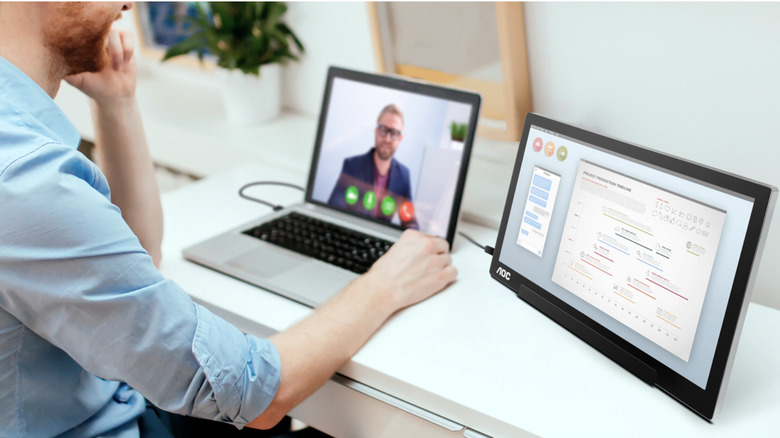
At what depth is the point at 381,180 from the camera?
4.11 ft

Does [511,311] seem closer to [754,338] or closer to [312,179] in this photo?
[754,338]

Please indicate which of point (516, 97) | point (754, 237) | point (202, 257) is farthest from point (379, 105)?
point (754, 237)

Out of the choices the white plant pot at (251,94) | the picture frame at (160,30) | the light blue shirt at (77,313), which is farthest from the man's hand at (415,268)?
the picture frame at (160,30)

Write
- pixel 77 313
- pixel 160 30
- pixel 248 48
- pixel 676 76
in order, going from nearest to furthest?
pixel 77 313 < pixel 676 76 < pixel 248 48 < pixel 160 30

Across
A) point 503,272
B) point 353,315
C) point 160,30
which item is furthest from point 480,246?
point 160,30

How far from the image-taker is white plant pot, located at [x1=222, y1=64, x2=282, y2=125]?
5.57ft

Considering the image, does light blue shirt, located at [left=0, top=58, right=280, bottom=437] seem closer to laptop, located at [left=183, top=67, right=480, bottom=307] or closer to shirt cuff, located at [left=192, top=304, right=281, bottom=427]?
shirt cuff, located at [left=192, top=304, right=281, bottom=427]

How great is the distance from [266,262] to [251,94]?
72 centimetres

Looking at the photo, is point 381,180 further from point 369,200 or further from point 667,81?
point 667,81

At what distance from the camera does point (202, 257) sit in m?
1.13

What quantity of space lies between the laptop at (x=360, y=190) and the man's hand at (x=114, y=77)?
1.01ft

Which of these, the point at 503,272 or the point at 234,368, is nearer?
the point at 234,368

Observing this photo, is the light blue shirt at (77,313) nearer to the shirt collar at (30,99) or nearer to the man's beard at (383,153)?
the shirt collar at (30,99)

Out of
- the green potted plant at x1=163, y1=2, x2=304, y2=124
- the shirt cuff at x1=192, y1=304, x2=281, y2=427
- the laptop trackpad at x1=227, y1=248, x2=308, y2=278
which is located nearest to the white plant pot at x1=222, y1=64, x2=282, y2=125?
the green potted plant at x1=163, y1=2, x2=304, y2=124
